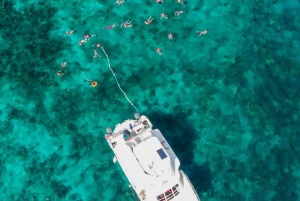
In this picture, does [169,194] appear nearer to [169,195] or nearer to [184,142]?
[169,195]

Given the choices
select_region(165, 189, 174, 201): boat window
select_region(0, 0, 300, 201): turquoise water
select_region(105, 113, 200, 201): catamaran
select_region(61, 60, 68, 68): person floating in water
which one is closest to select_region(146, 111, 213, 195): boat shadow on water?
select_region(0, 0, 300, 201): turquoise water

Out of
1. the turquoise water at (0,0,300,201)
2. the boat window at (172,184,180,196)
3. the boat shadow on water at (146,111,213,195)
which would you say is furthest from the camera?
the turquoise water at (0,0,300,201)

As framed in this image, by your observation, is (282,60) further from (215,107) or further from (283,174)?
(283,174)

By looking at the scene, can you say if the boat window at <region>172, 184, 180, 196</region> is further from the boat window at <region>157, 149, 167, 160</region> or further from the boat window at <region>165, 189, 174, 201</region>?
the boat window at <region>157, 149, 167, 160</region>

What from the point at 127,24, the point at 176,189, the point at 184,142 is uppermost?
the point at 127,24

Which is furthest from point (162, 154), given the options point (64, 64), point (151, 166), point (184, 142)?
point (64, 64)

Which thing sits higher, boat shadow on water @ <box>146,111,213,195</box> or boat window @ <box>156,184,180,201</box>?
boat window @ <box>156,184,180,201</box>

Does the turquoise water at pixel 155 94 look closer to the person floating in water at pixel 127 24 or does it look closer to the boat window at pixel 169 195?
the person floating in water at pixel 127 24
